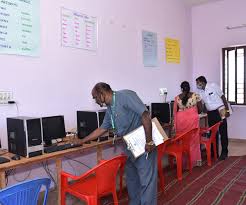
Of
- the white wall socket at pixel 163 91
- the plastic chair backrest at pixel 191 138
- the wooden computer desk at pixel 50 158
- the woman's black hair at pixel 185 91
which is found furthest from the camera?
the white wall socket at pixel 163 91

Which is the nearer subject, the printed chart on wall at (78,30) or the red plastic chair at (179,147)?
the printed chart on wall at (78,30)

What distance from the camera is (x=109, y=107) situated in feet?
7.62

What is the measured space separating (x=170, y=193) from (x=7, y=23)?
2.38m

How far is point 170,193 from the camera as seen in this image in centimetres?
313

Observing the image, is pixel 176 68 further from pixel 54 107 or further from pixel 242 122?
pixel 54 107

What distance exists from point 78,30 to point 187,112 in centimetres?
178

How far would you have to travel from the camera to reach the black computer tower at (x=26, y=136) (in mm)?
2283

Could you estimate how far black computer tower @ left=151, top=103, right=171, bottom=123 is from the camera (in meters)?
4.33

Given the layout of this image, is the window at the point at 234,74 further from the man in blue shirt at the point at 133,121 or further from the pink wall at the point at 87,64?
the man in blue shirt at the point at 133,121

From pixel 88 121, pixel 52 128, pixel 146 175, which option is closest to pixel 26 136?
pixel 52 128

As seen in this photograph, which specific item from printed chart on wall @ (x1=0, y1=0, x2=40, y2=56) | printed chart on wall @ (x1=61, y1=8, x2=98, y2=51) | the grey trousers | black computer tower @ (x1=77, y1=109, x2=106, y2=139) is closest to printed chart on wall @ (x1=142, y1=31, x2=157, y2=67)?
printed chart on wall @ (x1=61, y1=8, x2=98, y2=51)

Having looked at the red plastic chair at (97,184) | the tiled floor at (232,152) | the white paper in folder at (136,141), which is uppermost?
the white paper in folder at (136,141)

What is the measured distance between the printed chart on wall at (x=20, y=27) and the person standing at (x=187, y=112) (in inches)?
77.1

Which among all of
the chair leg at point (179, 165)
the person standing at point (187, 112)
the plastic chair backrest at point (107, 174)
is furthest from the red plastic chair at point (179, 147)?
the plastic chair backrest at point (107, 174)
